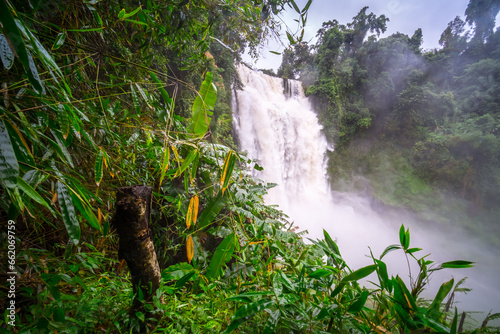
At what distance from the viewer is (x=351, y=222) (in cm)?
973

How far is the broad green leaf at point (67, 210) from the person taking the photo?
0.47 meters

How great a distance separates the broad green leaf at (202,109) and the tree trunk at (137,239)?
269 millimetres

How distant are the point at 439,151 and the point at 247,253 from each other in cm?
1266

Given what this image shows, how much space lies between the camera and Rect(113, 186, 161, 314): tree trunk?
658mm

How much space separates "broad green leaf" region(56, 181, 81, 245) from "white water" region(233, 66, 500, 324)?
19.8 ft

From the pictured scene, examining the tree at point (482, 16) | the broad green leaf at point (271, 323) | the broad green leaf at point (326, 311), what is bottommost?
the broad green leaf at point (271, 323)

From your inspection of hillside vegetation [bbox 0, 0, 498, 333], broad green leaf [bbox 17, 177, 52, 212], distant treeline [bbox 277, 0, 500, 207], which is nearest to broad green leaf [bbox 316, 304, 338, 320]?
hillside vegetation [bbox 0, 0, 498, 333]

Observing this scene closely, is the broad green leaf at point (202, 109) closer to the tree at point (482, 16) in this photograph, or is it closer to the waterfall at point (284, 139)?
the waterfall at point (284, 139)

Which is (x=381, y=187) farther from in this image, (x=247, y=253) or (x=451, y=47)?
(x=247, y=253)

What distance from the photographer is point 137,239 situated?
69 cm

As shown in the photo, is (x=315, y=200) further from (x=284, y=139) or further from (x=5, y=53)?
(x=5, y=53)

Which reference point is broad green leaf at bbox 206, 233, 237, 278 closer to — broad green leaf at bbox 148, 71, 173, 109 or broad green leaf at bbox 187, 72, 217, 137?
broad green leaf at bbox 187, 72, 217, 137

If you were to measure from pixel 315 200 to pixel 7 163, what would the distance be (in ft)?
30.2

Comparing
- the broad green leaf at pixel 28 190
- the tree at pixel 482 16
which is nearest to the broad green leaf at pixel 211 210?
the broad green leaf at pixel 28 190
